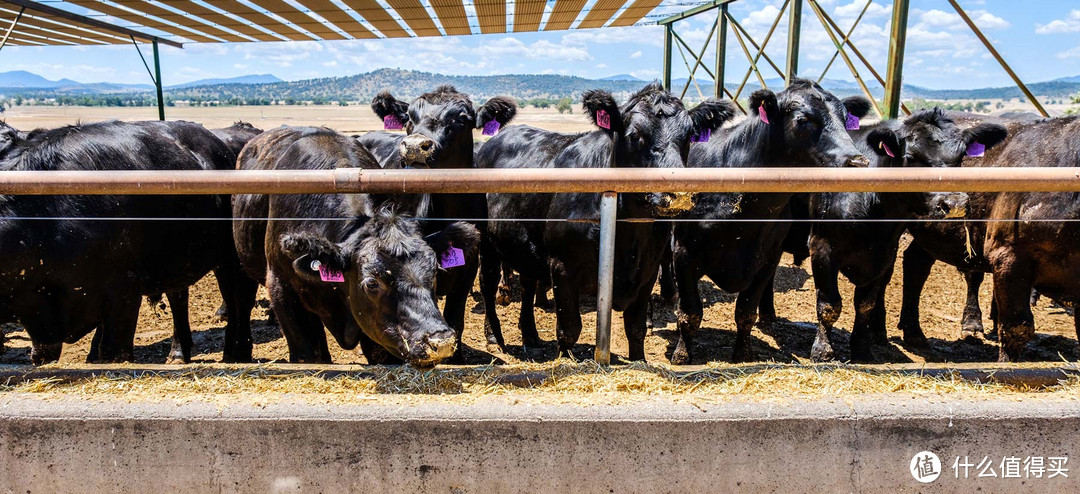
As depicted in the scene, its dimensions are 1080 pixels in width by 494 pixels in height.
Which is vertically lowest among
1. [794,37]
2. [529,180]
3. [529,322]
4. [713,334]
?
[713,334]

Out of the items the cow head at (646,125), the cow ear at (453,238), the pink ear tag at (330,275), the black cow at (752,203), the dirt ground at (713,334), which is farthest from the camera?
the dirt ground at (713,334)

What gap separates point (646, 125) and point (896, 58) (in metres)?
4.31

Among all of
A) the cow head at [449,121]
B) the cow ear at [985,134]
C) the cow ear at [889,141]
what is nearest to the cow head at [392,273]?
the cow head at [449,121]

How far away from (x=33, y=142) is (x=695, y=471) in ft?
15.4

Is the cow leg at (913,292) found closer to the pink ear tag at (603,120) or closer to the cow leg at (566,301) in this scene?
the cow leg at (566,301)

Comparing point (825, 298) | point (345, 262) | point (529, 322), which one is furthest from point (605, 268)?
point (529, 322)

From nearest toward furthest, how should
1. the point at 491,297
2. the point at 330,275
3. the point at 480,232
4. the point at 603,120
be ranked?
the point at 330,275
the point at 603,120
the point at 480,232
the point at 491,297

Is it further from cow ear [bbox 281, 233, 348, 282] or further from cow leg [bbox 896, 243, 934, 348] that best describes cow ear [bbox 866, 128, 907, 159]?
cow ear [bbox 281, 233, 348, 282]

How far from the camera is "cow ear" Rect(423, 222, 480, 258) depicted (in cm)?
367

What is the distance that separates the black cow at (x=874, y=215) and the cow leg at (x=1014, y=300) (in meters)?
0.55

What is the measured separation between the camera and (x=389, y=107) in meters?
6.29

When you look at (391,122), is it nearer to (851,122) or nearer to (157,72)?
(851,122)

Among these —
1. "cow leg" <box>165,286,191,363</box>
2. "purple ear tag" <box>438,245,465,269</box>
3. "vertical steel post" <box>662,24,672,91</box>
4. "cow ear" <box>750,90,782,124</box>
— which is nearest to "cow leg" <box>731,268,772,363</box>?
"cow ear" <box>750,90,782,124</box>

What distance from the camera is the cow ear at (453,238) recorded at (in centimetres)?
367
